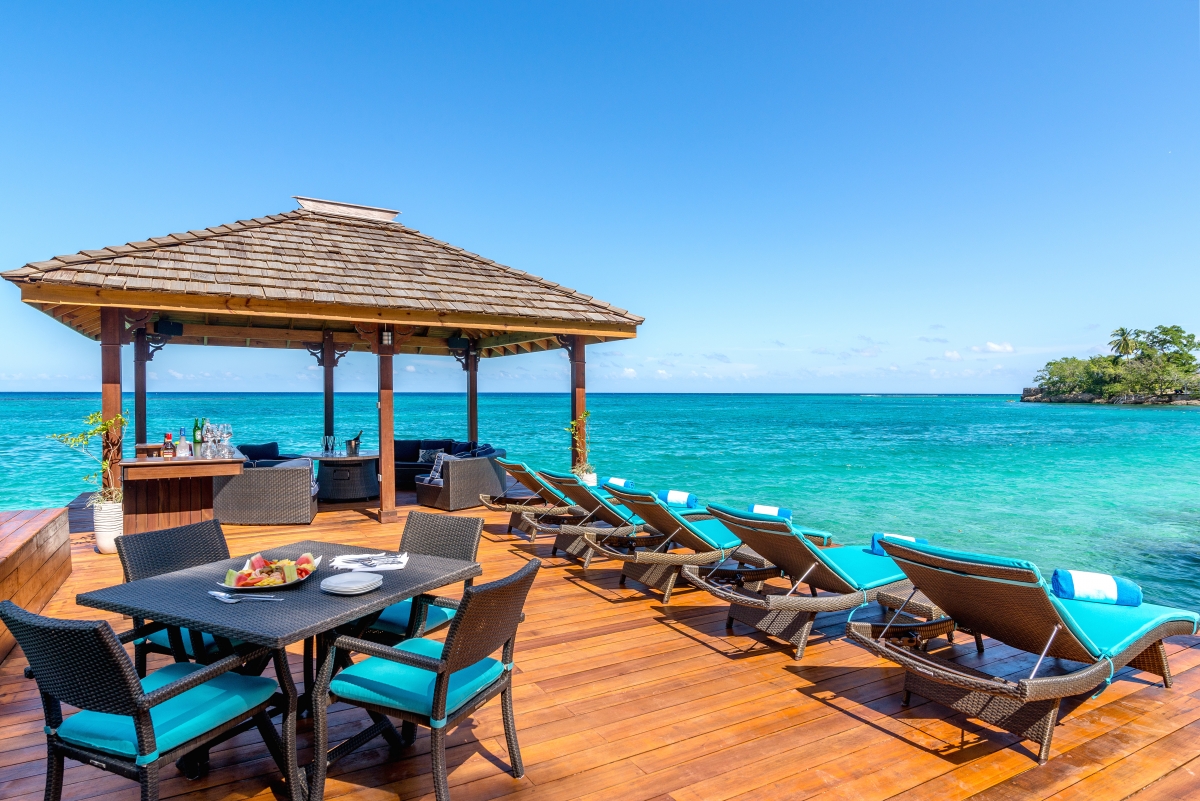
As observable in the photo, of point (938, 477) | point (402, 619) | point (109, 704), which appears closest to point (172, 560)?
point (402, 619)

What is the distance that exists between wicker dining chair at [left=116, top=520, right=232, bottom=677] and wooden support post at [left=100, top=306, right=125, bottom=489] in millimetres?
3871

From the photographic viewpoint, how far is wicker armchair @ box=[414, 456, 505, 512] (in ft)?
26.8

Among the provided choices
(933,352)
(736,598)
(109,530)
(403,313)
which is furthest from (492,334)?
(933,352)

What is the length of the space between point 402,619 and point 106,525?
15.7 ft

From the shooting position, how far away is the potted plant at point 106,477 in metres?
6.00

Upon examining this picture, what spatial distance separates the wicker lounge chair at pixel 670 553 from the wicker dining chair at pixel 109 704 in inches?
122

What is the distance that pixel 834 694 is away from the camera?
3.28m

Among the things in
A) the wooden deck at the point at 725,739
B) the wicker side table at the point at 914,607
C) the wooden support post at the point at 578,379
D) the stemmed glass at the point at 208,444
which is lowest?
the wooden deck at the point at 725,739

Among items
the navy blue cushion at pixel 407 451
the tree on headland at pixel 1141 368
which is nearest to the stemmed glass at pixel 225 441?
the navy blue cushion at pixel 407 451

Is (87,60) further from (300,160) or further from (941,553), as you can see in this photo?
(941,553)

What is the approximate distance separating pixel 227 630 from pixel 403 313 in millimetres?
5463

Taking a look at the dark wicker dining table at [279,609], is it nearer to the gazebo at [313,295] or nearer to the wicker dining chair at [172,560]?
the wicker dining chair at [172,560]

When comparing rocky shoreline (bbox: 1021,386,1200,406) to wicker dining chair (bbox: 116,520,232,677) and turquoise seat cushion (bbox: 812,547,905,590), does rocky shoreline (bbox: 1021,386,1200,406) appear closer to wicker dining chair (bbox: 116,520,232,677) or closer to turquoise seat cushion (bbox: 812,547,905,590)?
turquoise seat cushion (bbox: 812,547,905,590)

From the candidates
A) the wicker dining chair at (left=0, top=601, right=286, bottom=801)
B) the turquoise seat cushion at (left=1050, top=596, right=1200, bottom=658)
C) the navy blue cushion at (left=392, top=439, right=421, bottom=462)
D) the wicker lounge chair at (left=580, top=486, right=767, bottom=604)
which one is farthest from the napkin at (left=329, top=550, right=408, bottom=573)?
the navy blue cushion at (left=392, top=439, right=421, bottom=462)
